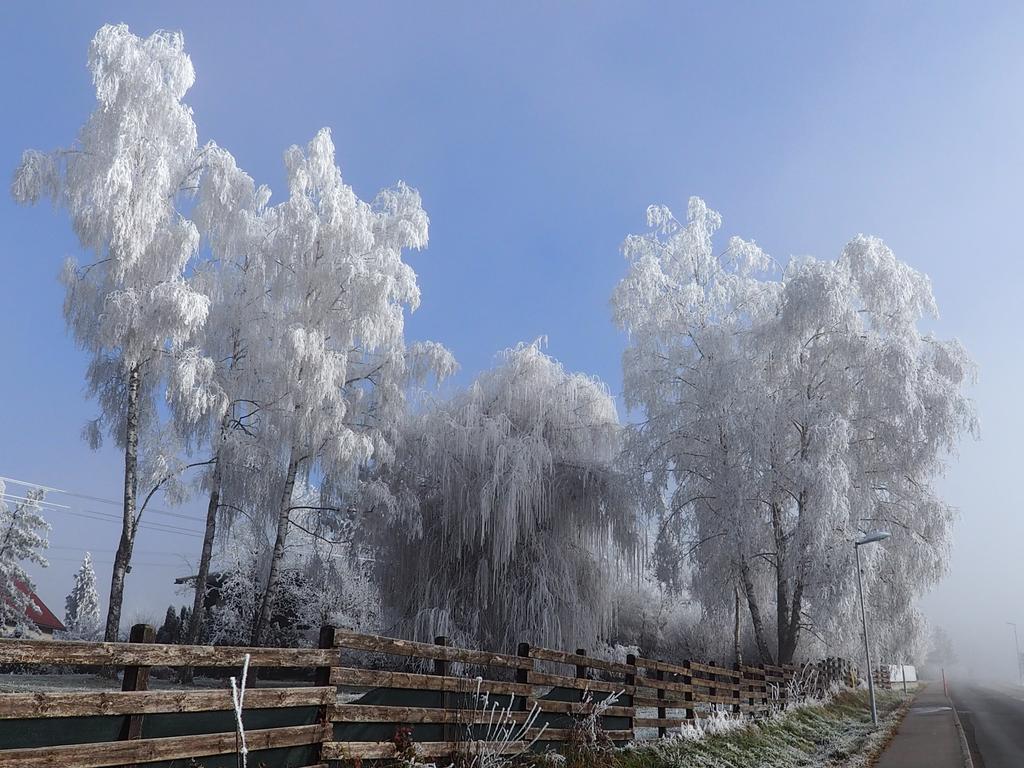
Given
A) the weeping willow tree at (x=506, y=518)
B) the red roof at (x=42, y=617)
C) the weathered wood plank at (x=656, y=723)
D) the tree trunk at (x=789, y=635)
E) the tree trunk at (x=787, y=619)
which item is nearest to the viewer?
the weathered wood plank at (x=656, y=723)

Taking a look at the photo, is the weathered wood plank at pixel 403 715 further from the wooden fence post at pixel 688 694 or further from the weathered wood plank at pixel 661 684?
the wooden fence post at pixel 688 694

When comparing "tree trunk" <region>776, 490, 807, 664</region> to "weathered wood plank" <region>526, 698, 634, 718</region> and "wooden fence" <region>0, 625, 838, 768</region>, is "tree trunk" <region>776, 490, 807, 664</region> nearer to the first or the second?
"wooden fence" <region>0, 625, 838, 768</region>

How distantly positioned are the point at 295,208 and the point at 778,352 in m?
A: 12.9

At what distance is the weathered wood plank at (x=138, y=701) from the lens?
3.31 meters

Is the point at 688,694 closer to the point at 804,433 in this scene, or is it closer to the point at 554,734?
the point at 554,734

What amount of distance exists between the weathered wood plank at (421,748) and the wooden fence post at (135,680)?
1397mm

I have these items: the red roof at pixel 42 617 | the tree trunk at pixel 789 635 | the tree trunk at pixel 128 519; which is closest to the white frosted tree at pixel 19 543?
the red roof at pixel 42 617

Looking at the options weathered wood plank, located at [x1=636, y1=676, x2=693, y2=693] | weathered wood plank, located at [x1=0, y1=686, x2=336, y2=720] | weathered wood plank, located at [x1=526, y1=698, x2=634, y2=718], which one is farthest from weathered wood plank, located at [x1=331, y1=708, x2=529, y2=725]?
weathered wood plank, located at [x1=636, y1=676, x2=693, y2=693]

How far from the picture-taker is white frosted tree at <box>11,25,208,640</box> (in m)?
16.1

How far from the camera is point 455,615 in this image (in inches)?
735

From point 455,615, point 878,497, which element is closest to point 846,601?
point 878,497

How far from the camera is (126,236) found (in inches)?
650

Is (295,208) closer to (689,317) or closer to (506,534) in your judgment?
(506,534)

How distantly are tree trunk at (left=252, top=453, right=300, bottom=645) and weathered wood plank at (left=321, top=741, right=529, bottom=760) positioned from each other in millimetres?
12534
